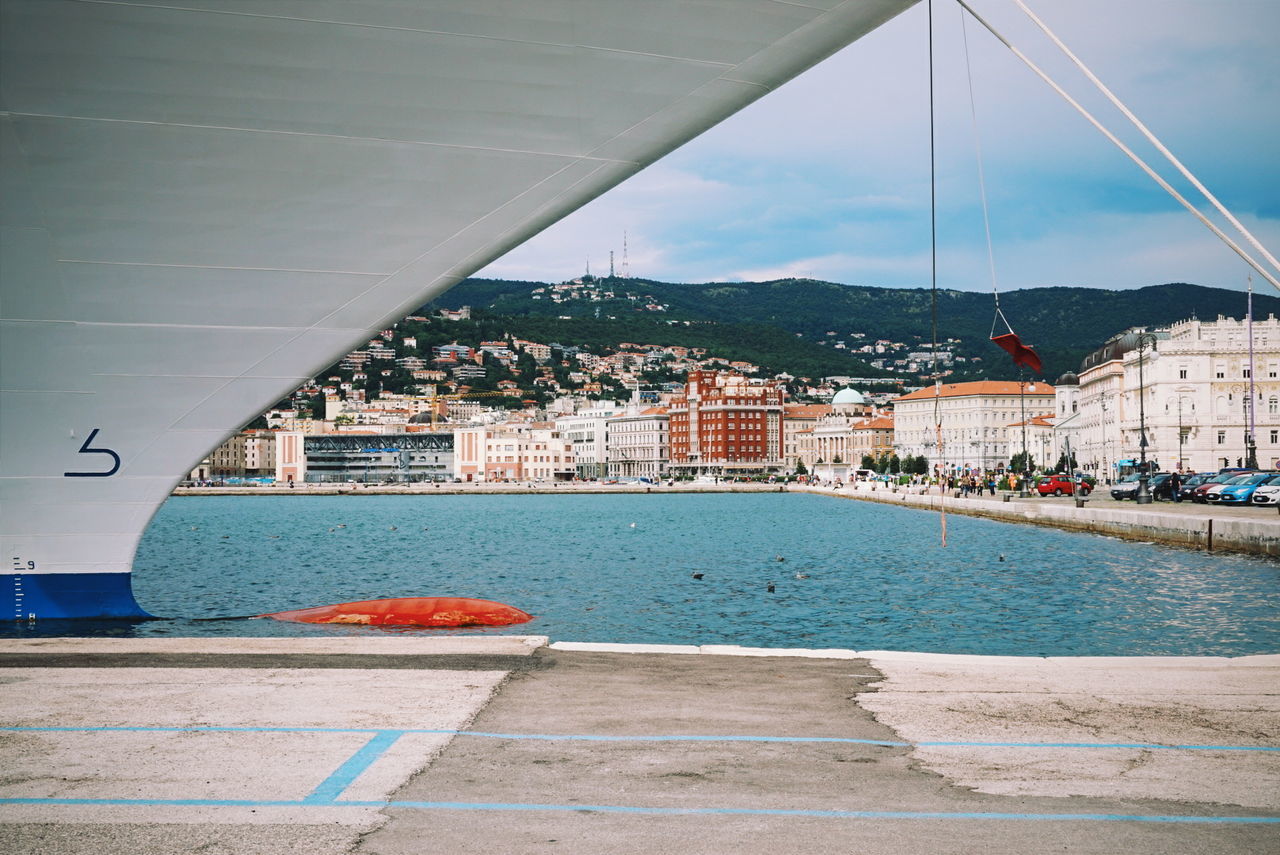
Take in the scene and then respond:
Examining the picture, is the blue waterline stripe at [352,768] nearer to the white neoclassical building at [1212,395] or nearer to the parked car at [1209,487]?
the parked car at [1209,487]

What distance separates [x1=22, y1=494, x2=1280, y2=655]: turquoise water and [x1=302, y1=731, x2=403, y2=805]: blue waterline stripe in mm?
8652

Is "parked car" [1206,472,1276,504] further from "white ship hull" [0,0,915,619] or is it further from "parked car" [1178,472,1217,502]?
"white ship hull" [0,0,915,619]

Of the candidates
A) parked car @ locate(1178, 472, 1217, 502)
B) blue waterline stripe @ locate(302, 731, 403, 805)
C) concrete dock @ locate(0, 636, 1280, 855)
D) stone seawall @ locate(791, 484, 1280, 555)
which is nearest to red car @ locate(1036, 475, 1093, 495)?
stone seawall @ locate(791, 484, 1280, 555)

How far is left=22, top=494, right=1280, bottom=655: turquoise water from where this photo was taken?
64.4 ft

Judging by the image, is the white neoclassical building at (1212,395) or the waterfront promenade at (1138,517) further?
the white neoclassical building at (1212,395)

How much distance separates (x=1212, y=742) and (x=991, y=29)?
5.56 metres

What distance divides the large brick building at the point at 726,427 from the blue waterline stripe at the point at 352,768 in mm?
185094

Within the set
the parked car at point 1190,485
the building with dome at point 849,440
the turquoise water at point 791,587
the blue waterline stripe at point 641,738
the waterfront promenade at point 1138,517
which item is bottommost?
the turquoise water at point 791,587

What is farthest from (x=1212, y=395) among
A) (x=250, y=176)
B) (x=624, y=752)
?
(x=624, y=752)

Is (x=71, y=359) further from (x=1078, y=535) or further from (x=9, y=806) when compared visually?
(x=1078, y=535)

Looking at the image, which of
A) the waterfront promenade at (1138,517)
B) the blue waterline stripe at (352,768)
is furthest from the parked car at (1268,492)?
the blue waterline stripe at (352,768)

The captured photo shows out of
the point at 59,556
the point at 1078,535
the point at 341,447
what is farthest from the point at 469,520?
the point at 341,447

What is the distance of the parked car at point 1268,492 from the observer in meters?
41.3

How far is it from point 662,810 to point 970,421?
175 meters
